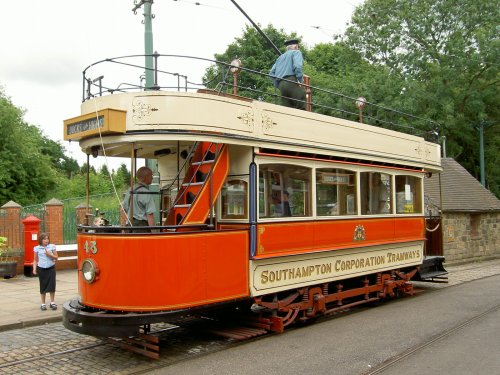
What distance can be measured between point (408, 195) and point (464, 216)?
10502 millimetres

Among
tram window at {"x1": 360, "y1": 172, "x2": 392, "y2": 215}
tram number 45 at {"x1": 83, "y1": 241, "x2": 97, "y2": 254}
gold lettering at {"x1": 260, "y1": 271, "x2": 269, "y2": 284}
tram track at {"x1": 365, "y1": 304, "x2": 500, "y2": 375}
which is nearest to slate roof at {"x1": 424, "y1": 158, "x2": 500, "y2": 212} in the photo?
tram window at {"x1": 360, "y1": 172, "x2": 392, "y2": 215}

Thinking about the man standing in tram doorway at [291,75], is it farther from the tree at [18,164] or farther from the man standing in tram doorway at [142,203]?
the tree at [18,164]

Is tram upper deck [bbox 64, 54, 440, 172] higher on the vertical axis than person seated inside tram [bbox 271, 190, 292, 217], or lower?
higher

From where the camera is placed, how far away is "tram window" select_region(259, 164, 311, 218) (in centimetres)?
727

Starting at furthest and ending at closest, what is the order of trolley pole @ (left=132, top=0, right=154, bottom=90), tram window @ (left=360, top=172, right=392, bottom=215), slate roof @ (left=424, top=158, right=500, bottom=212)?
1. slate roof @ (left=424, top=158, right=500, bottom=212)
2. trolley pole @ (left=132, top=0, right=154, bottom=90)
3. tram window @ (left=360, top=172, right=392, bottom=215)

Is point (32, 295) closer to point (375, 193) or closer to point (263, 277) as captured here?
point (263, 277)

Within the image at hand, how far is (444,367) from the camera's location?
5910 millimetres

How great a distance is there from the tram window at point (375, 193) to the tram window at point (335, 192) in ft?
1.14

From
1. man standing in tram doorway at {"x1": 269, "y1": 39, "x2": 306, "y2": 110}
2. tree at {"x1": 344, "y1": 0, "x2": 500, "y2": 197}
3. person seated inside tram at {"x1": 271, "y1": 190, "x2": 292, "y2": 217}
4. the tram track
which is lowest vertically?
the tram track

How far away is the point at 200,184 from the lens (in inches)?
273

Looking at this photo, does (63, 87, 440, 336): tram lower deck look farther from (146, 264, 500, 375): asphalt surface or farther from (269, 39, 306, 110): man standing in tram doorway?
(269, 39, 306, 110): man standing in tram doorway

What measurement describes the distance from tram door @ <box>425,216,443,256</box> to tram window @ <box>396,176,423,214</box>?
1654 mm

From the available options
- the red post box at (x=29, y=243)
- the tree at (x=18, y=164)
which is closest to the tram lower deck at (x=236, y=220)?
the red post box at (x=29, y=243)

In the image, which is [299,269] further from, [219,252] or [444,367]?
[444,367]
